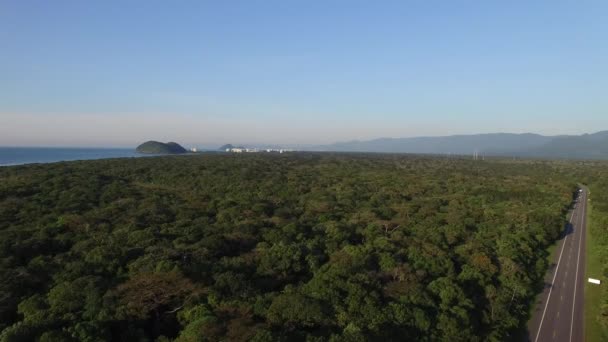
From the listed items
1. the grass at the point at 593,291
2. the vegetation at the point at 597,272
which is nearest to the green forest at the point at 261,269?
the grass at the point at 593,291

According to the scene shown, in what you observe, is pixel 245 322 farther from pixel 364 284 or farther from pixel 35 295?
pixel 35 295

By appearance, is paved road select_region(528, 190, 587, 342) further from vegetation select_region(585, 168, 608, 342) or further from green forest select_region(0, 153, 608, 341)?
green forest select_region(0, 153, 608, 341)

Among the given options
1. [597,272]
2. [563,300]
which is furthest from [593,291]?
[597,272]

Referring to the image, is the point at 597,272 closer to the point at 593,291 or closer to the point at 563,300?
the point at 593,291

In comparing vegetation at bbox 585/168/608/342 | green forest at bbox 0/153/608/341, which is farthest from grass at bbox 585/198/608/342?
green forest at bbox 0/153/608/341

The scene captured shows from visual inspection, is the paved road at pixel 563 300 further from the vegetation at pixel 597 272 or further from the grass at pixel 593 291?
the vegetation at pixel 597 272
